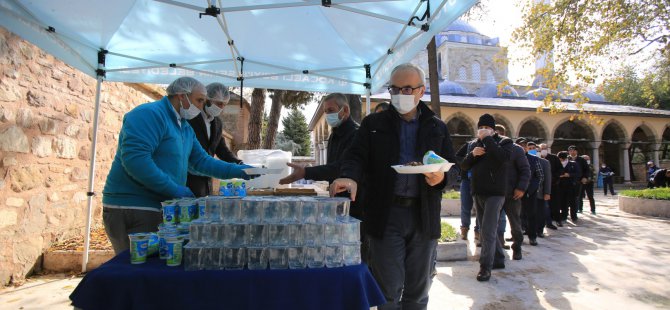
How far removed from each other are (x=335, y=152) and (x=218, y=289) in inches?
79.2

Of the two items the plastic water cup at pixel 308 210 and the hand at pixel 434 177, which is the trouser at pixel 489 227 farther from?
the plastic water cup at pixel 308 210

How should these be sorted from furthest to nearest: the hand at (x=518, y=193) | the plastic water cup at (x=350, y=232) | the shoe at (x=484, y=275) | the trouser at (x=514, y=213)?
the trouser at (x=514, y=213) → the hand at (x=518, y=193) → the shoe at (x=484, y=275) → the plastic water cup at (x=350, y=232)

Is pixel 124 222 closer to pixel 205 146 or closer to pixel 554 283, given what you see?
pixel 205 146

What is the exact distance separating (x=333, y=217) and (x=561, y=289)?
3.82 metres

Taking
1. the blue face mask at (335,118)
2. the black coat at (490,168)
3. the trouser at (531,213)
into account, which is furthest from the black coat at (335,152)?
the trouser at (531,213)

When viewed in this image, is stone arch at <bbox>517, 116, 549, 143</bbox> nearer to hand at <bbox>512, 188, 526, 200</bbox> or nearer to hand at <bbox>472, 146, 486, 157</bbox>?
hand at <bbox>512, 188, 526, 200</bbox>

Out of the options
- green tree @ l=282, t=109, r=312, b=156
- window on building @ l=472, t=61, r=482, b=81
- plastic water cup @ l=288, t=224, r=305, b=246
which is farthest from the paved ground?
green tree @ l=282, t=109, r=312, b=156

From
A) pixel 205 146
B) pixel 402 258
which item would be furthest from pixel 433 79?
pixel 402 258

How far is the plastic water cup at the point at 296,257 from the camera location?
1.65m

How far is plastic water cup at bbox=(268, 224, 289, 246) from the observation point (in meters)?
1.66

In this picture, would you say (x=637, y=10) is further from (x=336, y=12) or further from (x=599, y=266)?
(x=336, y=12)

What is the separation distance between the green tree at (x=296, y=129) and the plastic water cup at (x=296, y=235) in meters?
46.6

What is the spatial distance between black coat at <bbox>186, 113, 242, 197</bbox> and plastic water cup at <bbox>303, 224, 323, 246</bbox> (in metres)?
2.18

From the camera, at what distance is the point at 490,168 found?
455 cm
